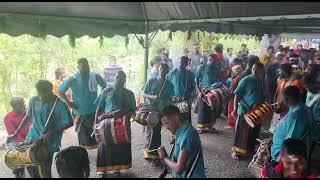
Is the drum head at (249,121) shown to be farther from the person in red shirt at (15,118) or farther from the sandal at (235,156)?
the person in red shirt at (15,118)

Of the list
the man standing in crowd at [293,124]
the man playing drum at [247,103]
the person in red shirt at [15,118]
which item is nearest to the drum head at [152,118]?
the man playing drum at [247,103]

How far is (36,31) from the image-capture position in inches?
223

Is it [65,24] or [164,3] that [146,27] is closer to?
[164,3]

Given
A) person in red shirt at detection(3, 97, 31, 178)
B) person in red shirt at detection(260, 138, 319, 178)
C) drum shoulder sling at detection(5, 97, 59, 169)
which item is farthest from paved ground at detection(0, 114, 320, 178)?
person in red shirt at detection(260, 138, 319, 178)

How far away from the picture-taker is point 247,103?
661 cm

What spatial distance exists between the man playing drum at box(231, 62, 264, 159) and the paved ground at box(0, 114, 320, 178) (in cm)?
28

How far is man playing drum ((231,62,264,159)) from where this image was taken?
6570 millimetres

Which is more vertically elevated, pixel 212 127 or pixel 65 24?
pixel 65 24

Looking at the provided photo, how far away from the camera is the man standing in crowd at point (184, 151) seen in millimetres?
3637

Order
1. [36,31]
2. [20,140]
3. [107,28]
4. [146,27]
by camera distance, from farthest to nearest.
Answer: [146,27] → [107,28] → [36,31] → [20,140]

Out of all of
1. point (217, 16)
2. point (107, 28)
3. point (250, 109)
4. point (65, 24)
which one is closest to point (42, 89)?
point (65, 24)

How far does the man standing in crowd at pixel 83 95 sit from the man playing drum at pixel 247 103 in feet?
8.30

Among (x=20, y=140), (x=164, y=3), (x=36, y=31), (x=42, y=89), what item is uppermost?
(x=164, y=3)

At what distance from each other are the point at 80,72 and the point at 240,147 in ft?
10.9
